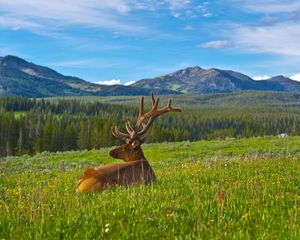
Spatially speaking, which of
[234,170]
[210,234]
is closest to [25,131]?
[234,170]

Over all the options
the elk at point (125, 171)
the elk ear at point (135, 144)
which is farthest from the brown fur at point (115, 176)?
the elk ear at point (135, 144)

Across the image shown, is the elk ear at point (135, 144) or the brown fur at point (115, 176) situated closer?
the brown fur at point (115, 176)

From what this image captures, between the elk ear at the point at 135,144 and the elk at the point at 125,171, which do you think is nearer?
the elk at the point at 125,171

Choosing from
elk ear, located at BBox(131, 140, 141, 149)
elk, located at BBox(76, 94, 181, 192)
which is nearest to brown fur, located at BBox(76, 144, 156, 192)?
elk, located at BBox(76, 94, 181, 192)

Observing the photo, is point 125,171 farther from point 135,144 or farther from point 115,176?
point 135,144

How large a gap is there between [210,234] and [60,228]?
210 cm

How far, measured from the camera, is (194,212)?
288 inches

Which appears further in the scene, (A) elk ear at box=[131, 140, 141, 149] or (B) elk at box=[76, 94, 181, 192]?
(A) elk ear at box=[131, 140, 141, 149]

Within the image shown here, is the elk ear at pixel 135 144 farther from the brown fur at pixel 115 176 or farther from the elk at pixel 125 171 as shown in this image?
the brown fur at pixel 115 176

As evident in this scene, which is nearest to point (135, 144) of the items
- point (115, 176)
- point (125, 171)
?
point (125, 171)

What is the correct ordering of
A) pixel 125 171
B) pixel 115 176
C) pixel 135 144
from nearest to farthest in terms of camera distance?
pixel 115 176 → pixel 125 171 → pixel 135 144

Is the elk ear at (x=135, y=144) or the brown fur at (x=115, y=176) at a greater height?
the elk ear at (x=135, y=144)

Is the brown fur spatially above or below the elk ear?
below

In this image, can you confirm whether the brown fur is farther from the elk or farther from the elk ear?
the elk ear
